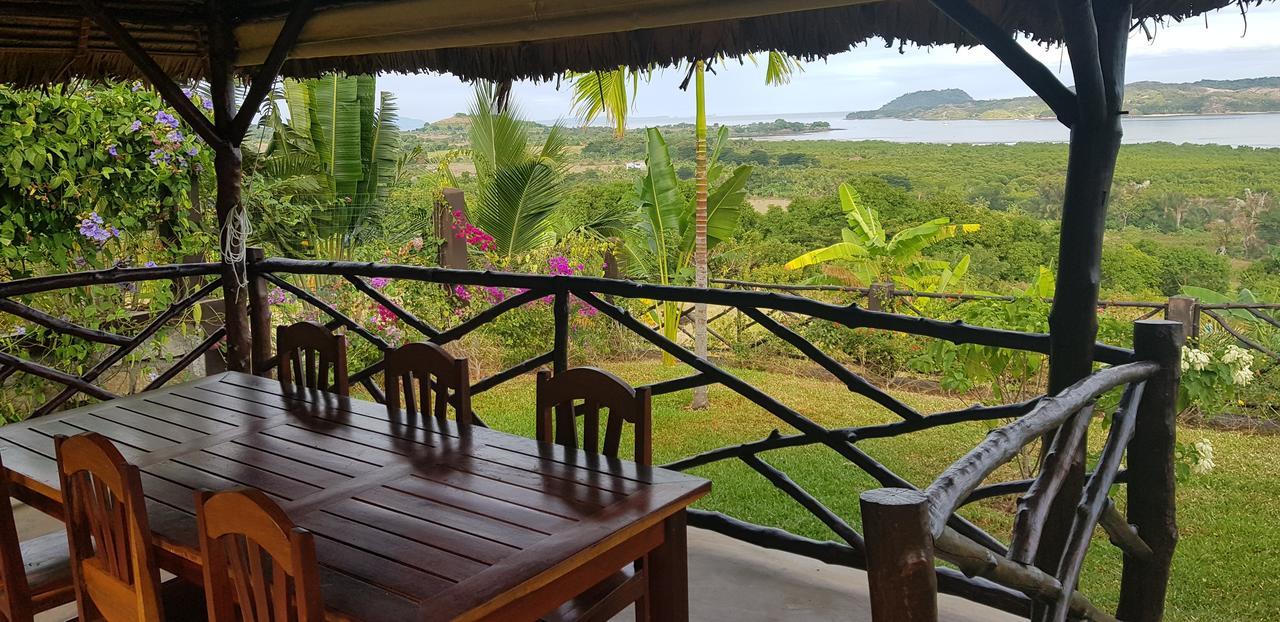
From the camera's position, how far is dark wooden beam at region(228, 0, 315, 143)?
3416 millimetres

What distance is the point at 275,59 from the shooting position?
3.50 metres

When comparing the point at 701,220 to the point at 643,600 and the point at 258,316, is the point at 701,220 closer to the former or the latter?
the point at 258,316

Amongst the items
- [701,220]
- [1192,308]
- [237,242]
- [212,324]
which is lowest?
[1192,308]

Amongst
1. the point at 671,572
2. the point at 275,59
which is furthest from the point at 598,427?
the point at 275,59

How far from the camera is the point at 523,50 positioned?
11.9ft

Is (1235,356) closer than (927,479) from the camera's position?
Yes

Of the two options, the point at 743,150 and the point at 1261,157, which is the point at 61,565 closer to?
the point at 1261,157

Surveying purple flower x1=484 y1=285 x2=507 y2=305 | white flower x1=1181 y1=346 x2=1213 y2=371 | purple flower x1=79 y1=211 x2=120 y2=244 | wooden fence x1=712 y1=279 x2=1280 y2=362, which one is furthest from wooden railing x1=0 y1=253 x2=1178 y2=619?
purple flower x1=484 y1=285 x2=507 y2=305

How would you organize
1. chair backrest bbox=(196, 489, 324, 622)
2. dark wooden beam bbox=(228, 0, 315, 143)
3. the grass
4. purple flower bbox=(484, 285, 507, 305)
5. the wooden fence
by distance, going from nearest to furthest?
chair backrest bbox=(196, 489, 324, 622) < dark wooden beam bbox=(228, 0, 315, 143) < the grass < the wooden fence < purple flower bbox=(484, 285, 507, 305)

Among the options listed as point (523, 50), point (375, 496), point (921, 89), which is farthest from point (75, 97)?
point (921, 89)

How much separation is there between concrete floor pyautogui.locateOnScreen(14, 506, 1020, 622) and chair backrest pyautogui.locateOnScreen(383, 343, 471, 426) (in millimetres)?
783

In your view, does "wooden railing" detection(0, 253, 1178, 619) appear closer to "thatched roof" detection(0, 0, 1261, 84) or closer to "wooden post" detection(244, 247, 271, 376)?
"wooden post" detection(244, 247, 271, 376)

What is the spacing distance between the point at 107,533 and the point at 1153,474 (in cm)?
220

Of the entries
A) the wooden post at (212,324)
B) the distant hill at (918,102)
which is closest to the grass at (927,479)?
the wooden post at (212,324)
